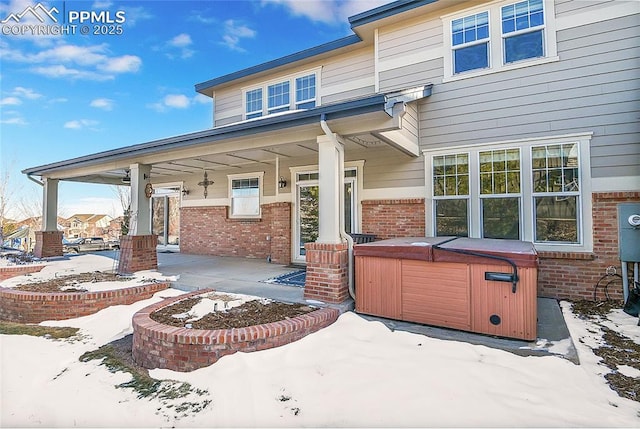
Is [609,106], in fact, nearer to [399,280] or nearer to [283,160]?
[399,280]

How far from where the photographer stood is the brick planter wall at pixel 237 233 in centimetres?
→ 883

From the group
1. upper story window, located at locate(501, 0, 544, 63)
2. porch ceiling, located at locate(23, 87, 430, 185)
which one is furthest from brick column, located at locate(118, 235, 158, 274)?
upper story window, located at locate(501, 0, 544, 63)

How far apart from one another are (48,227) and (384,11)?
11263 millimetres

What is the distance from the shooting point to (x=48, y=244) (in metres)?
10.1

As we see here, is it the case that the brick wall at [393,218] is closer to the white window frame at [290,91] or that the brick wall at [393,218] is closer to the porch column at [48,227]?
the white window frame at [290,91]

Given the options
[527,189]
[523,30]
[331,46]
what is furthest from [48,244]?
[523,30]

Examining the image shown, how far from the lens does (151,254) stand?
25.0ft

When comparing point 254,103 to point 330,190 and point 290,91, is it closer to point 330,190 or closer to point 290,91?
point 290,91

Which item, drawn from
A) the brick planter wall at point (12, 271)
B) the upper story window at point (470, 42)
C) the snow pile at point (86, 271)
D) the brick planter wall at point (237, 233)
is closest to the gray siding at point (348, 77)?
the upper story window at point (470, 42)

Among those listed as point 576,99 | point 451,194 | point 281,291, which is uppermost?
point 576,99

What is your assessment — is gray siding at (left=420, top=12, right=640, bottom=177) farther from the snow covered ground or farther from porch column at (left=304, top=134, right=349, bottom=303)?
the snow covered ground

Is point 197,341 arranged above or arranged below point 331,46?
below

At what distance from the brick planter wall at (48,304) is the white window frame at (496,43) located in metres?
7.53

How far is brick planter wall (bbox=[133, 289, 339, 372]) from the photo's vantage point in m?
3.33
